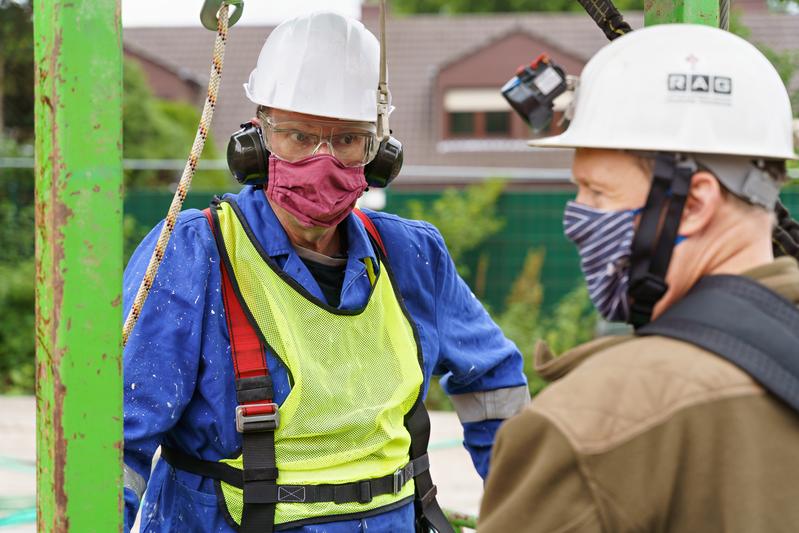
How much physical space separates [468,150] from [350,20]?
25.8 m

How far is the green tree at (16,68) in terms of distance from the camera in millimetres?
11680

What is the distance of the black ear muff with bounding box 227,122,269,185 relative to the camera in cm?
281

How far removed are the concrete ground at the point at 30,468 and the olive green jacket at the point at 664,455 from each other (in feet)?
14.8

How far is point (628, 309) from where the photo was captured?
5.76ft

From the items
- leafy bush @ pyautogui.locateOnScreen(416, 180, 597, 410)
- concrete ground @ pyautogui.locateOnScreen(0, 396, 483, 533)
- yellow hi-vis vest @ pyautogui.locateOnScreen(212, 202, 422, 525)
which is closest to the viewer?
yellow hi-vis vest @ pyautogui.locateOnScreen(212, 202, 422, 525)

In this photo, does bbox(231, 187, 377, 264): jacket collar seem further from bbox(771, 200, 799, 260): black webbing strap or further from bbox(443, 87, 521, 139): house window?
bbox(443, 87, 521, 139): house window

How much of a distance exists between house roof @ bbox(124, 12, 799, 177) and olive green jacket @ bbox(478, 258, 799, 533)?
25.5 meters

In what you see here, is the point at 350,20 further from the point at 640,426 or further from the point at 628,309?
the point at 640,426

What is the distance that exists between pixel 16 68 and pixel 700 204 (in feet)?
42.4

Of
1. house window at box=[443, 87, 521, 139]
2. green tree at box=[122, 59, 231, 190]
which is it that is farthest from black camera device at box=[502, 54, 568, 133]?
house window at box=[443, 87, 521, 139]

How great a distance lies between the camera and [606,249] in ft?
5.69

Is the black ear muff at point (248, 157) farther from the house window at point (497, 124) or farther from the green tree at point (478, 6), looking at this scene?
the green tree at point (478, 6)

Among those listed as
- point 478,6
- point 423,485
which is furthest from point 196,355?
point 478,6

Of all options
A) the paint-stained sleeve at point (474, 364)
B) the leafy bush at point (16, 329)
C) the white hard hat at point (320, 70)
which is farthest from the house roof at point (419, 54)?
the white hard hat at point (320, 70)
